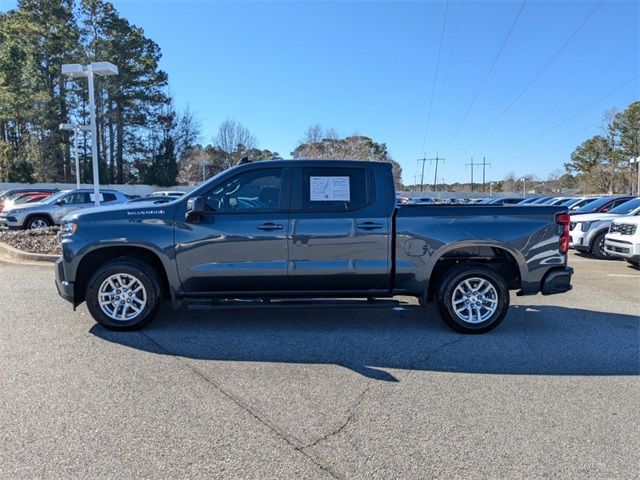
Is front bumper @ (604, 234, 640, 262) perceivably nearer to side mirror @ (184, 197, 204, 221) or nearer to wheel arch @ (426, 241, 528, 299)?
wheel arch @ (426, 241, 528, 299)

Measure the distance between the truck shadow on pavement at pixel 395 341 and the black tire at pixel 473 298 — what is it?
0.13m

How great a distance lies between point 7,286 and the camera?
791 centimetres

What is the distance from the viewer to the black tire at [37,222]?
1652cm

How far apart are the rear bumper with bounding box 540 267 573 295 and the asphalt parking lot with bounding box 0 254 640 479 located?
54 cm

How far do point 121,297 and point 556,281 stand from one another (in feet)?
16.6

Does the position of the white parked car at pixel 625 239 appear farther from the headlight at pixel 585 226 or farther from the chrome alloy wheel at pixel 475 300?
the chrome alloy wheel at pixel 475 300

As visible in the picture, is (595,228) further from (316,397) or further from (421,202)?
(316,397)

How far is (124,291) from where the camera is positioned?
5.39 metres

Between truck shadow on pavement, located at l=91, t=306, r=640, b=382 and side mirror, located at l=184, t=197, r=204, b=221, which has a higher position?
side mirror, located at l=184, t=197, r=204, b=221

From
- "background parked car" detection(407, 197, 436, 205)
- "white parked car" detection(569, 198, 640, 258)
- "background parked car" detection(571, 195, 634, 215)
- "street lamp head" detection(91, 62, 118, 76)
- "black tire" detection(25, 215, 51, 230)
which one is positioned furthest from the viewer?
"black tire" detection(25, 215, 51, 230)

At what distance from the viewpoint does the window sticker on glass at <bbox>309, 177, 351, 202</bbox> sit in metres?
5.44

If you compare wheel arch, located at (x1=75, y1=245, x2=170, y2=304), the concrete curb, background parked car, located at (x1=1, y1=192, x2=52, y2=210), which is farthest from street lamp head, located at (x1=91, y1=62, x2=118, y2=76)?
wheel arch, located at (x1=75, y1=245, x2=170, y2=304)

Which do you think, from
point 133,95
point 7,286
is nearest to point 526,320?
point 7,286

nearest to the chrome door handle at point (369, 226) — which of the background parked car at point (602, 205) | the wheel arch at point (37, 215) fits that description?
the background parked car at point (602, 205)
